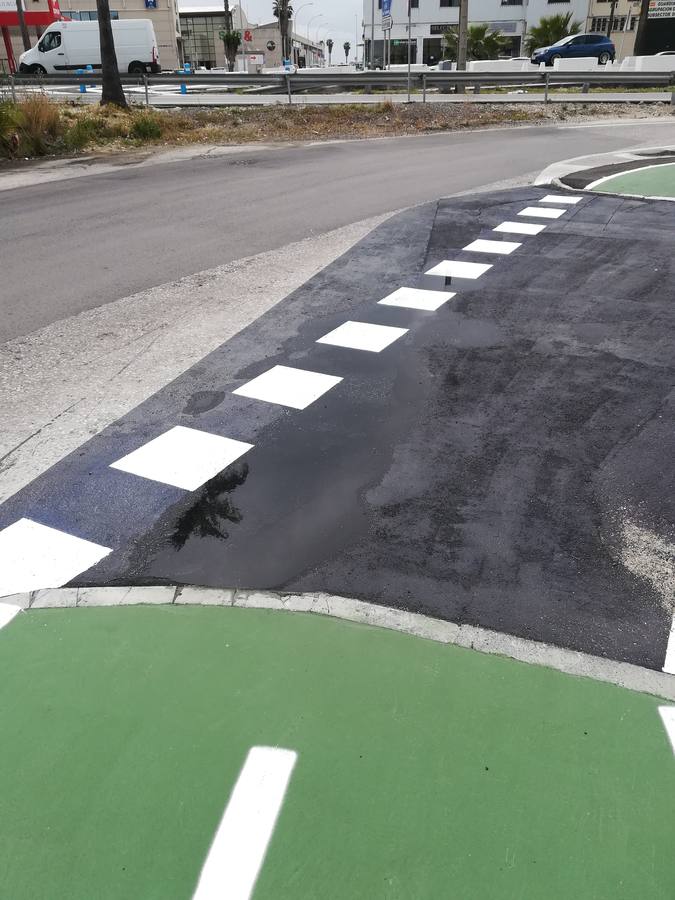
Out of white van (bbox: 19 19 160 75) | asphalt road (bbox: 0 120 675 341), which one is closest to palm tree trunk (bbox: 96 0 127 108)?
asphalt road (bbox: 0 120 675 341)

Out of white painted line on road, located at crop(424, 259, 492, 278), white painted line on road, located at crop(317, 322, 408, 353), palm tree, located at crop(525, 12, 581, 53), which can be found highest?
palm tree, located at crop(525, 12, 581, 53)

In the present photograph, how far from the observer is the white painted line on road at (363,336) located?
6242 millimetres

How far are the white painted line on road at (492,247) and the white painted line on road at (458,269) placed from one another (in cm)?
59

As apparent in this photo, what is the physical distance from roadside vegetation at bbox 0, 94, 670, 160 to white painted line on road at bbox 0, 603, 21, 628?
1711cm

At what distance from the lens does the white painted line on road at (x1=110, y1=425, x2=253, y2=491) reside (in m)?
4.38

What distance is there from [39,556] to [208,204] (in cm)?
975

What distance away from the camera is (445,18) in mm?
76625

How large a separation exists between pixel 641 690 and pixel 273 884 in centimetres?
159

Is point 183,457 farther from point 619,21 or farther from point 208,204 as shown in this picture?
point 619,21

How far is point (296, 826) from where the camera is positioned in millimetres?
2320

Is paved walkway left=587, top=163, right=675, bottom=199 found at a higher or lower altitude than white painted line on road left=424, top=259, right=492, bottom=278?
higher

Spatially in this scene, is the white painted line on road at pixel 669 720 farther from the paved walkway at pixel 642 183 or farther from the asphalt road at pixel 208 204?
the paved walkway at pixel 642 183

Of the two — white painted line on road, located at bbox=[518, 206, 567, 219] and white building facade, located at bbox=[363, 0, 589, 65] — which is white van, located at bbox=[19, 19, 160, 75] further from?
white building facade, located at bbox=[363, 0, 589, 65]

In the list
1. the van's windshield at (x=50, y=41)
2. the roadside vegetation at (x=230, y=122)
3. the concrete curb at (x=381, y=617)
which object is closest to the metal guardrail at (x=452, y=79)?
the roadside vegetation at (x=230, y=122)
